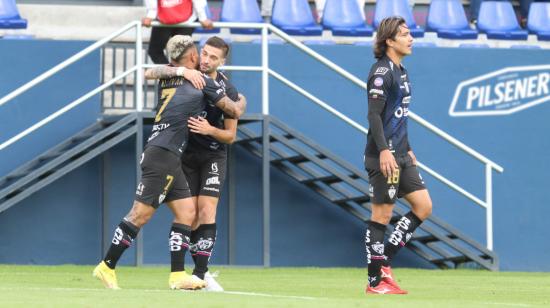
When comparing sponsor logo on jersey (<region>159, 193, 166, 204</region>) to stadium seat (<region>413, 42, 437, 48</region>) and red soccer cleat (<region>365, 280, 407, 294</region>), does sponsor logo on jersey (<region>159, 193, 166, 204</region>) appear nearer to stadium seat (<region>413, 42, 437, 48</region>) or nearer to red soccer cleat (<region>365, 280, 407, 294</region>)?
red soccer cleat (<region>365, 280, 407, 294</region>)

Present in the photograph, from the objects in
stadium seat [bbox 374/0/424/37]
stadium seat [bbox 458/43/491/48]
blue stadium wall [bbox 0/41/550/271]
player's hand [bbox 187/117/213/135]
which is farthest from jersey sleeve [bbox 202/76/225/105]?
stadium seat [bbox 374/0/424/37]

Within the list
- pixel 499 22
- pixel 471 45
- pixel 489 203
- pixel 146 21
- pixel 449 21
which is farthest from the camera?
pixel 499 22

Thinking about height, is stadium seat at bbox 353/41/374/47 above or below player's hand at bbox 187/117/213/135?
below

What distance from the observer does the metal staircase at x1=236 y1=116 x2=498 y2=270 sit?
14.8m

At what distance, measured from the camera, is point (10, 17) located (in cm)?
1616

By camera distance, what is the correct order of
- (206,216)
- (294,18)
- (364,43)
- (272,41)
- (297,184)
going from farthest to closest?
(294,18), (364,43), (272,41), (297,184), (206,216)

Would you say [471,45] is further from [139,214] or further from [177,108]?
[139,214]

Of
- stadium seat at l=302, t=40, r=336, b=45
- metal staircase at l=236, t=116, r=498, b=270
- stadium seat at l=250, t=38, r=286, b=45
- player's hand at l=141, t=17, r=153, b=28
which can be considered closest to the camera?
player's hand at l=141, t=17, r=153, b=28

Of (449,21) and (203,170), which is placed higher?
(203,170)

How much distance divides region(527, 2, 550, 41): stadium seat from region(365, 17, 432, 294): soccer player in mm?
8326

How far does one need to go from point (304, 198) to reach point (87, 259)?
250 centimetres

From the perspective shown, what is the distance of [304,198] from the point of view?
1567cm

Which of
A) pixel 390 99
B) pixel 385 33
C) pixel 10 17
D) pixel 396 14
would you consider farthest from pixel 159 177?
pixel 396 14

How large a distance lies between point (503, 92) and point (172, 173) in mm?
7451
